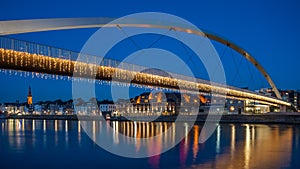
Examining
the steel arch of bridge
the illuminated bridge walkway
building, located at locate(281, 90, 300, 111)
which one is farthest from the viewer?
building, located at locate(281, 90, 300, 111)

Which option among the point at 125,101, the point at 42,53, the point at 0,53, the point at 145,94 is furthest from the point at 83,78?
the point at 145,94

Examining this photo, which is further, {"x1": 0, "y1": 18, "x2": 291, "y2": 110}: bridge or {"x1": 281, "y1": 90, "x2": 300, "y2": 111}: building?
{"x1": 281, "y1": 90, "x2": 300, "y2": 111}: building

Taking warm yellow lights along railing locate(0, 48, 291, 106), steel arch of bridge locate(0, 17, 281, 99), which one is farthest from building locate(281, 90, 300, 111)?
steel arch of bridge locate(0, 17, 281, 99)

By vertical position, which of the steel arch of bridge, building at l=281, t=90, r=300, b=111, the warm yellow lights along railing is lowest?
building at l=281, t=90, r=300, b=111

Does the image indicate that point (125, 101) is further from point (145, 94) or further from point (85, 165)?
point (85, 165)

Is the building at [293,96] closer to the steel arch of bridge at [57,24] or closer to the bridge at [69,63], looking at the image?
the bridge at [69,63]

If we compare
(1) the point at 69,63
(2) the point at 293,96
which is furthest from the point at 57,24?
(2) the point at 293,96

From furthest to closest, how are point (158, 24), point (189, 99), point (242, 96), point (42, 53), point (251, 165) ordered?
1. point (189, 99)
2. point (242, 96)
3. point (158, 24)
4. point (42, 53)
5. point (251, 165)

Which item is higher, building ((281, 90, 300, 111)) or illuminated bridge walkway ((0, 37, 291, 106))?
illuminated bridge walkway ((0, 37, 291, 106))

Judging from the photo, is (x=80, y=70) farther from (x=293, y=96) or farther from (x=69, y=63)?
(x=293, y=96)

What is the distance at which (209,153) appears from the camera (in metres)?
17.2

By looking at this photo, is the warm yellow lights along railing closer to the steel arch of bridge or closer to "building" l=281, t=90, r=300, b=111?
the steel arch of bridge

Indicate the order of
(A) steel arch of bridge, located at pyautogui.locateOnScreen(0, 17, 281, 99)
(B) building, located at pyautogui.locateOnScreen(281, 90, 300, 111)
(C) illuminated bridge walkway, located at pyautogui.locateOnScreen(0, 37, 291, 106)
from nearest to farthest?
(A) steel arch of bridge, located at pyautogui.locateOnScreen(0, 17, 281, 99) < (C) illuminated bridge walkway, located at pyautogui.locateOnScreen(0, 37, 291, 106) < (B) building, located at pyautogui.locateOnScreen(281, 90, 300, 111)

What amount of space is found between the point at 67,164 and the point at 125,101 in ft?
284
